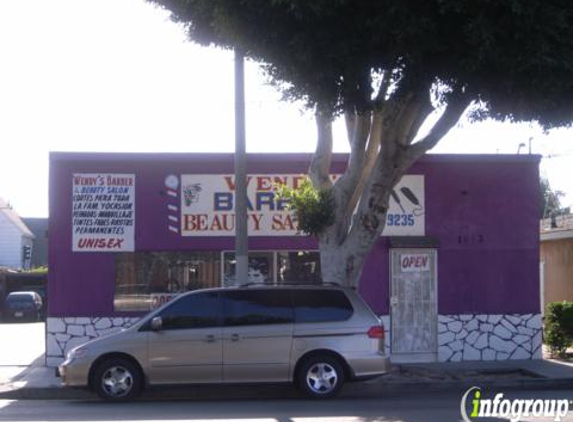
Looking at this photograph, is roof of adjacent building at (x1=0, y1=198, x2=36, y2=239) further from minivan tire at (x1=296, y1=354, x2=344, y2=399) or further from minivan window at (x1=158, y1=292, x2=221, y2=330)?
minivan tire at (x1=296, y1=354, x2=344, y2=399)

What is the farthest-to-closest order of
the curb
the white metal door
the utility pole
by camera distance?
the white metal door, the utility pole, the curb

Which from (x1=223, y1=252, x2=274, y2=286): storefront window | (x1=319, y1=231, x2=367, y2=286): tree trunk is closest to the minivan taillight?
(x1=319, y1=231, x2=367, y2=286): tree trunk

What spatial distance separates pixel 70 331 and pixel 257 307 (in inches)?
217

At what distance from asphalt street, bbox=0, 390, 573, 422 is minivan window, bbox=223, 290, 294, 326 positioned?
1223 mm

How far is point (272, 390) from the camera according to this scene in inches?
574

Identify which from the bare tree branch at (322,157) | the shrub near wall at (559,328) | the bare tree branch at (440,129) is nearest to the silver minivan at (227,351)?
the bare tree branch at (322,157)

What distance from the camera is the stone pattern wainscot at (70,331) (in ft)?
56.5

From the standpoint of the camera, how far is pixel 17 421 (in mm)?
11344

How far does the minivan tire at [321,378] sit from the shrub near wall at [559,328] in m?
7.06

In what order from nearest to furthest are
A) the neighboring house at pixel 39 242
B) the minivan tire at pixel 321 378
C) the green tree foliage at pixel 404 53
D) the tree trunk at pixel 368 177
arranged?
the green tree foliage at pixel 404 53
the minivan tire at pixel 321 378
the tree trunk at pixel 368 177
the neighboring house at pixel 39 242

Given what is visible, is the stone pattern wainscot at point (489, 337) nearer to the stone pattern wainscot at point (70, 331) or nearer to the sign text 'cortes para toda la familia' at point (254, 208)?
Answer: the sign text 'cortes para toda la familia' at point (254, 208)

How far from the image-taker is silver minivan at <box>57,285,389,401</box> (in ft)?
43.0

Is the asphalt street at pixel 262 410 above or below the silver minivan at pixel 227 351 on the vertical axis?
below

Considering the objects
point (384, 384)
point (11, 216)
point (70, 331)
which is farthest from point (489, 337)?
point (11, 216)
